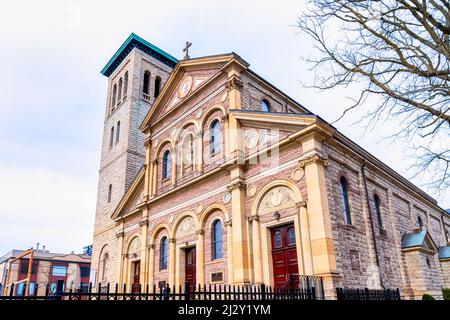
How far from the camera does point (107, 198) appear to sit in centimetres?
2994

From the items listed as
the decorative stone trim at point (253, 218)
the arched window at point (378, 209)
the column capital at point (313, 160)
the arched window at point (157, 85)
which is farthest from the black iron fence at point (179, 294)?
the arched window at point (157, 85)

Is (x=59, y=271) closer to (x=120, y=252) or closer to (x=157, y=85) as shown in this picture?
(x=157, y=85)

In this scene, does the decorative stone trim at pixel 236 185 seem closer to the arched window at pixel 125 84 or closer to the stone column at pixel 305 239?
the stone column at pixel 305 239

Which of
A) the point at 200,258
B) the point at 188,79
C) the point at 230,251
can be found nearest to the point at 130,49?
the point at 188,79

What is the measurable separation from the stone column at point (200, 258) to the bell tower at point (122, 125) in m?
10.6

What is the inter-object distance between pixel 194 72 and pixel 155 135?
534cm

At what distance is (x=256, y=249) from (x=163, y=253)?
307 inches

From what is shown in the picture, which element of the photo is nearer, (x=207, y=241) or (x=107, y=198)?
(x=207, y=241)

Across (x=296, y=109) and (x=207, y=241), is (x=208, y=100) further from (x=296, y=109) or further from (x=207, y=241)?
(x=207, y=241)

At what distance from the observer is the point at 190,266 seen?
704 inches

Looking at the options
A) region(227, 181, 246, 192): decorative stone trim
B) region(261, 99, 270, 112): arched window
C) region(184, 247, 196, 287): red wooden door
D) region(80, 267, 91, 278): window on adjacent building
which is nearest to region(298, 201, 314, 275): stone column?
region(227, 181, 246, 192): decorative stone trim

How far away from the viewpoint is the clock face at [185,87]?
2101 cm

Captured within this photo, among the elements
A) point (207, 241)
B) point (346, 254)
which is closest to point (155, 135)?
point (207, 241)

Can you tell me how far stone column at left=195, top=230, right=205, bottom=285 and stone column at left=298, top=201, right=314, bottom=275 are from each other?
576cm
